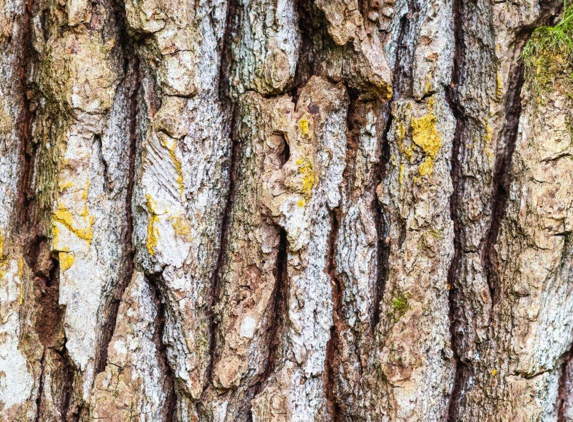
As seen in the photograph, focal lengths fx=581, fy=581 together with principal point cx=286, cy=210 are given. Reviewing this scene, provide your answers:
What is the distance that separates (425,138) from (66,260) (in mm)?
989

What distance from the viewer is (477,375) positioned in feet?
5.25

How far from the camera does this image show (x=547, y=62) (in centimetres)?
155

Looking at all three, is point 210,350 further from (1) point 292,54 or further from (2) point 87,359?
(1) point 292,54

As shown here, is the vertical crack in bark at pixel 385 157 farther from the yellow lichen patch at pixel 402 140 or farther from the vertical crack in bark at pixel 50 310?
the vertical crack in bark at pixel 50 310

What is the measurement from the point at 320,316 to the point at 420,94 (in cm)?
65

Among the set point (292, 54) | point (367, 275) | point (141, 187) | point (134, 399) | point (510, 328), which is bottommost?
point (134, 399)

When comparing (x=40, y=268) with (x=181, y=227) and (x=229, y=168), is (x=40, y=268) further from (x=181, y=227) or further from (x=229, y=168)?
(x=229, y=168)

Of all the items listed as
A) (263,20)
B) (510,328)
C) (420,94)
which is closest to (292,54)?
(263,20)

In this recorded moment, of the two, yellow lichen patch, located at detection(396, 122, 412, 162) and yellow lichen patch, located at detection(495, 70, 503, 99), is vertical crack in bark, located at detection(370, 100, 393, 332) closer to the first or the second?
Result: yellow lichen patch, located at detection(396, 122, 412, 162)

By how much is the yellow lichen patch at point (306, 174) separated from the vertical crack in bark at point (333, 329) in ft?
0.36

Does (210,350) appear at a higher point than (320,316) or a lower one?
lower

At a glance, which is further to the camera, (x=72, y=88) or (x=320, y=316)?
(x=320, y=316)

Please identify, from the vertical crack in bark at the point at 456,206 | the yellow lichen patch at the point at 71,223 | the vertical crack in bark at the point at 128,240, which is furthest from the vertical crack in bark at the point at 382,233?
the yellow lichen patch at the point at 71,223

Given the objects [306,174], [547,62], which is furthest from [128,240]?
[547,62]
